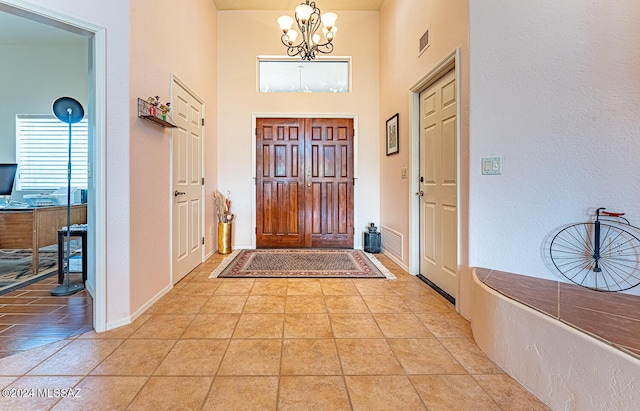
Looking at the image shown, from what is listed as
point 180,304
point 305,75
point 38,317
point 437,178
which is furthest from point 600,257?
point 305,75

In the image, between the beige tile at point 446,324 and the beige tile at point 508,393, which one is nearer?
the beige tile at point 508,393

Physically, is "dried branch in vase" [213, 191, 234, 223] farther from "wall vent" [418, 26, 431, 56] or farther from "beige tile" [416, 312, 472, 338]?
"wall vent" [418, 26, 431, 56]

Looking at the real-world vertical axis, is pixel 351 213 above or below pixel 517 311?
above

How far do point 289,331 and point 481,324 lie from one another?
3.88ft

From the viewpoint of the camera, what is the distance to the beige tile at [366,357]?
59.5 inches

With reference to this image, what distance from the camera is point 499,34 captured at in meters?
1.99

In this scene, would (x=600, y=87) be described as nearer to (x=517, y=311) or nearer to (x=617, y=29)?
(x=617, y=29)

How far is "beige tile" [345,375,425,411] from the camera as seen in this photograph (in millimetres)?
1253

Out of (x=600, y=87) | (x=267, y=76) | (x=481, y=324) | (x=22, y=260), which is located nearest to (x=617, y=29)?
(x=600, y=87)

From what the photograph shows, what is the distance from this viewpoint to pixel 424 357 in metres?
1.63

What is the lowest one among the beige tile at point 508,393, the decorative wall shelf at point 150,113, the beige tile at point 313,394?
the beige tile at point 508,393

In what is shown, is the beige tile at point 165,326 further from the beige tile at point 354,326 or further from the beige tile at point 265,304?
the beige tile at point 354,326

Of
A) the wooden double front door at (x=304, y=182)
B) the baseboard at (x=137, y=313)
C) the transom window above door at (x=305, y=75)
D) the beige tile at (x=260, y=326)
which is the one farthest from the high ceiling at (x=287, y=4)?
the beige tile at (x=260, y=326)

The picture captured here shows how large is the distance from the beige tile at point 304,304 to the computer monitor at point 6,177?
12.4 ft
